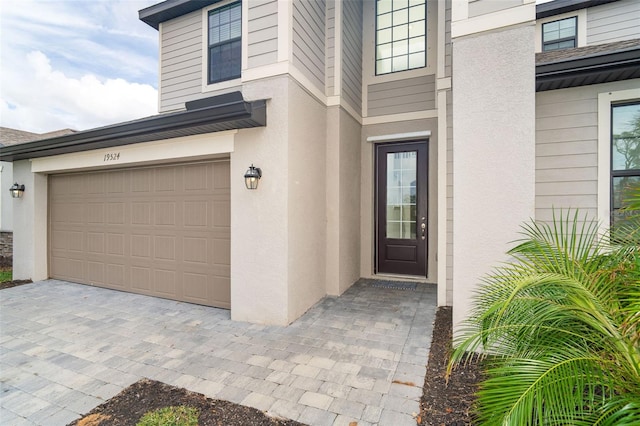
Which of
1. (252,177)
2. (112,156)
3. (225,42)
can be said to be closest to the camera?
(252,177)

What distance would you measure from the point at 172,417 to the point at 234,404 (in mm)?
441

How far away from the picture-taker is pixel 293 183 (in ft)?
12.9

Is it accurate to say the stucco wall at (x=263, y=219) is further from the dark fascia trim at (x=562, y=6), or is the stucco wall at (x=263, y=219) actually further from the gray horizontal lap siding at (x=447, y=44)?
the dark fascia trim at (x=562, y=6)

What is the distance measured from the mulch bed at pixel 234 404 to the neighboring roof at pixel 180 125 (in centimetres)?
295

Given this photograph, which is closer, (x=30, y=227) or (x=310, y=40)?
(x=310, y=40)

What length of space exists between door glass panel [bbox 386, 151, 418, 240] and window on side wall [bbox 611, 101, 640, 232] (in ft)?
9.16

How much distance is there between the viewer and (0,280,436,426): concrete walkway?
2318mm

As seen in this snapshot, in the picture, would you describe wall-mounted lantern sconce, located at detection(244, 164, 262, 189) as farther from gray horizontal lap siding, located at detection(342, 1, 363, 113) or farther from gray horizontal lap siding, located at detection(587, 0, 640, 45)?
gray horizontal lap siding, located at detection(587, 0, 640, 45)

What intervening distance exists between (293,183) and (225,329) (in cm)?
211

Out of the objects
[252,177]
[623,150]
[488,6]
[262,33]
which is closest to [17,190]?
[252,177]

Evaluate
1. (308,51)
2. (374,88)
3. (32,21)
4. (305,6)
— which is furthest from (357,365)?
(32,21)

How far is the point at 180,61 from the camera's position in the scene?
265 inches

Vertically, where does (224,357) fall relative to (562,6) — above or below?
below

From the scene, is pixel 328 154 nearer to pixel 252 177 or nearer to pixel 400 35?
pixel 252 177
